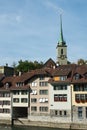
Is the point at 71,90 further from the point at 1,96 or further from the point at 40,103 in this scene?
the point at 1,96

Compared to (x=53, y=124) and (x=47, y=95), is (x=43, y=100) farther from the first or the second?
(x=53, y=124)

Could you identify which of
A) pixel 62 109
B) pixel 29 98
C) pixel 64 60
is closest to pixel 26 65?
pixel 64 60

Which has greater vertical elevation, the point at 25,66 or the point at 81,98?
the point at 25,66

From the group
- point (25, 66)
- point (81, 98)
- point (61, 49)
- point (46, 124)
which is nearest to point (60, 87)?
point (81, 98)

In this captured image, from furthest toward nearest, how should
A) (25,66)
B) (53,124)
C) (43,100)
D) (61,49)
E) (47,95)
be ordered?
(61,49) → (25,66) → (43,100) → (47,95) → (53,124)

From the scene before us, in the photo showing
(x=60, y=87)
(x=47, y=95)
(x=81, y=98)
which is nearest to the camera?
(x=81, y=98)

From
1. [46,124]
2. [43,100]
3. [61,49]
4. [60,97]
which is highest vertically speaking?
[61,49]

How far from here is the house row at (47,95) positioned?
3004 inches

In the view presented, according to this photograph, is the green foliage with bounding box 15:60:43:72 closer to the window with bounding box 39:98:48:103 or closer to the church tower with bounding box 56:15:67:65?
the church tower with bounding box 56:15:67:65

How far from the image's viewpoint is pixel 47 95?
268 ft

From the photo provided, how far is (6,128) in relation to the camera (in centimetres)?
7644

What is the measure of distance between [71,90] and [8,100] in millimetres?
18639

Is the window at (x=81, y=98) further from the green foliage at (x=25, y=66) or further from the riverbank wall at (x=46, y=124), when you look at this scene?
the green foliage at (x=25, y=66)

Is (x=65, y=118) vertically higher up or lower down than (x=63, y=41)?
lower down
